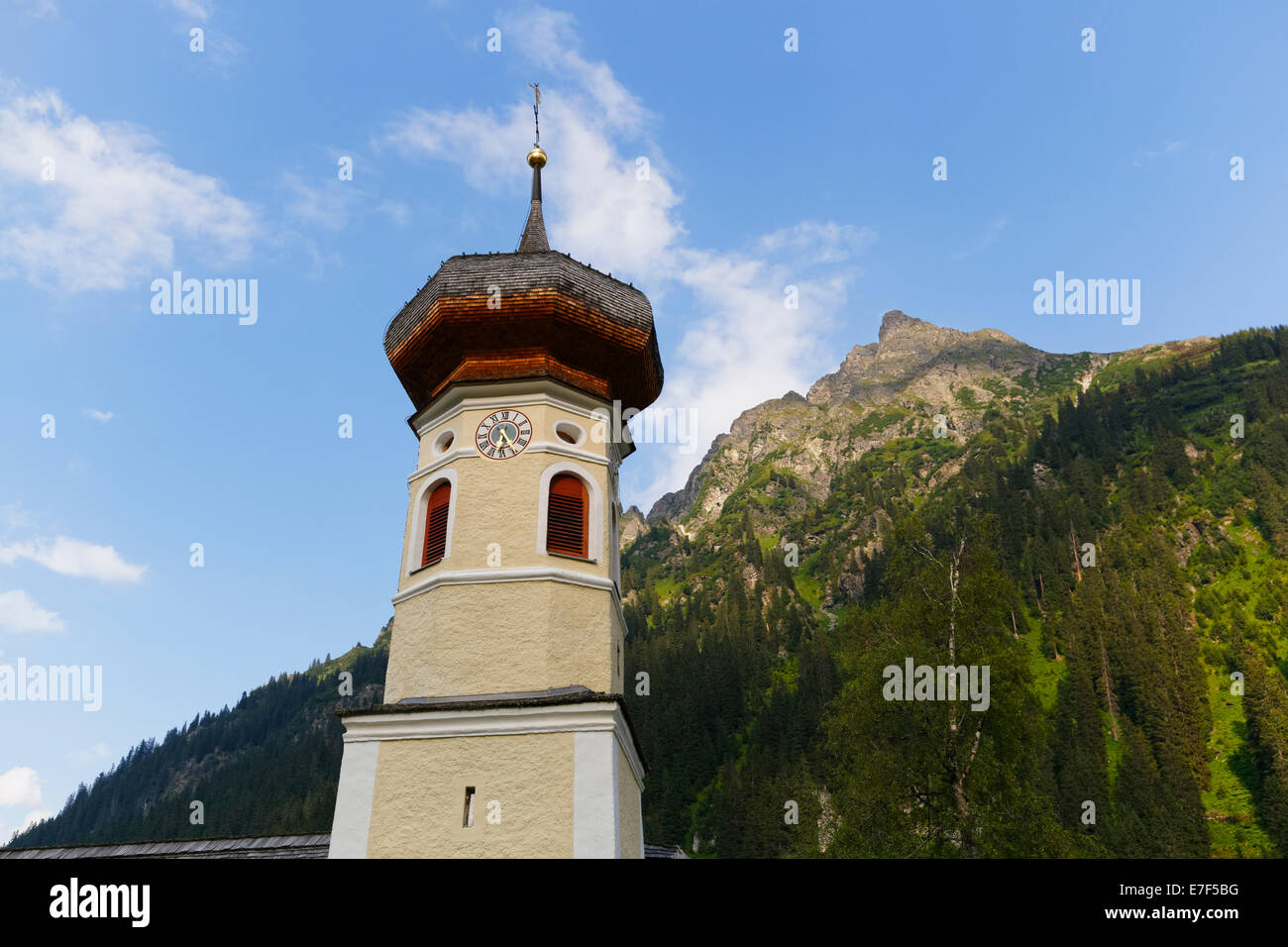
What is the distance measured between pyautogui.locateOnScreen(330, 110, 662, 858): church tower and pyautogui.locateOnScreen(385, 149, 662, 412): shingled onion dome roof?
4cm

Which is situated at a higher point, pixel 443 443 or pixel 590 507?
pixel 443 443

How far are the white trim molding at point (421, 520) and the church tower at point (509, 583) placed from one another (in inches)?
1.4

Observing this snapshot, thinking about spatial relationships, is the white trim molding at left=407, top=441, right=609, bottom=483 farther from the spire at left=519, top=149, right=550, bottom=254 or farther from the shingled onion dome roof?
the spire at left=519, top=149, right=550, bottom=254

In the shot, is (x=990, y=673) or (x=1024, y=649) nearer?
(x=990, y=673)


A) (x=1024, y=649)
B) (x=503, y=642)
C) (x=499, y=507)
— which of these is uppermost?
(x=499, y=507)

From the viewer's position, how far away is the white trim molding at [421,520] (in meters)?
16.2

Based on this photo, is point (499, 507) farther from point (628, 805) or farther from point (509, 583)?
point (628, 805)

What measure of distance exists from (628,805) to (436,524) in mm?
5533

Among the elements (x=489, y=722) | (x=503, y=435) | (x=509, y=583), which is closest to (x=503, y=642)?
(x=509, y=583)

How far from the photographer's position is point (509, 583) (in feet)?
50.2
